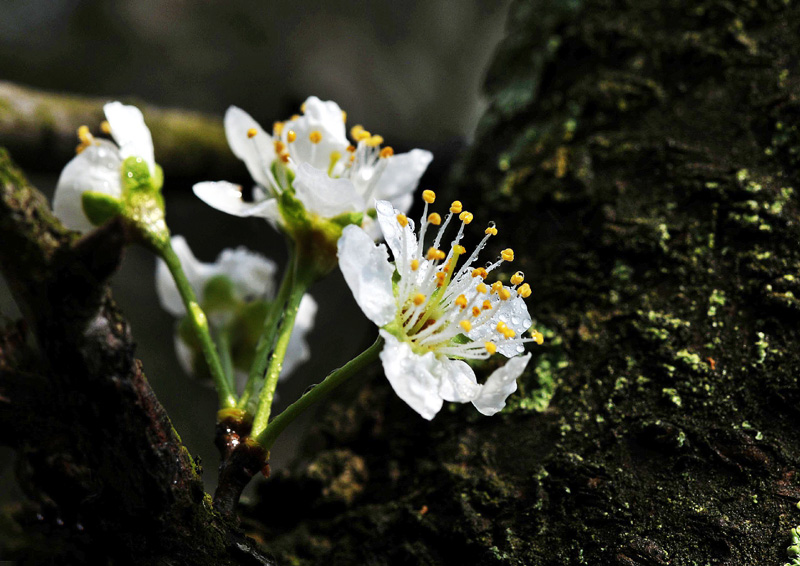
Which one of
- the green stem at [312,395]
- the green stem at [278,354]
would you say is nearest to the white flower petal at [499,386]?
the green stem at [312,395]

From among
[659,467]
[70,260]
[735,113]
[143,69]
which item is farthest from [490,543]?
[143,69]

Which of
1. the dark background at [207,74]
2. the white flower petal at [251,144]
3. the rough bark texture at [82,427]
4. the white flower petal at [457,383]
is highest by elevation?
the dark background at [207,74]

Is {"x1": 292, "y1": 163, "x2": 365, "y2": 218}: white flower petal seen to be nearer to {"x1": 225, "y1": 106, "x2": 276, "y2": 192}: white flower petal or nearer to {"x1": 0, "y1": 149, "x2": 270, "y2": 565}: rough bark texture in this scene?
{"x1": 225, "y1": 106, "x2": 276, "y2": 192}: white flower petal

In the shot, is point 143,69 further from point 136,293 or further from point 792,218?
point 792,218

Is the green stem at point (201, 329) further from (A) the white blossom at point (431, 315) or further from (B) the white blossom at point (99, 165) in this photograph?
(A) the white blossom at point (431, 315)

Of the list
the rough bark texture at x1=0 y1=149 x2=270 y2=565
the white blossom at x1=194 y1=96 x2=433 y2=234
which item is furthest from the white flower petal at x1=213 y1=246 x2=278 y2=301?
the rough bark texture at x1=0 y1=149 x2=270 y2=565

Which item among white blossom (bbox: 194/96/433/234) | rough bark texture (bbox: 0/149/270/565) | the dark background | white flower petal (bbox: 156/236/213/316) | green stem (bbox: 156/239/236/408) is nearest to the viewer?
rough bark texture (bbox: 0/149/270/565)
